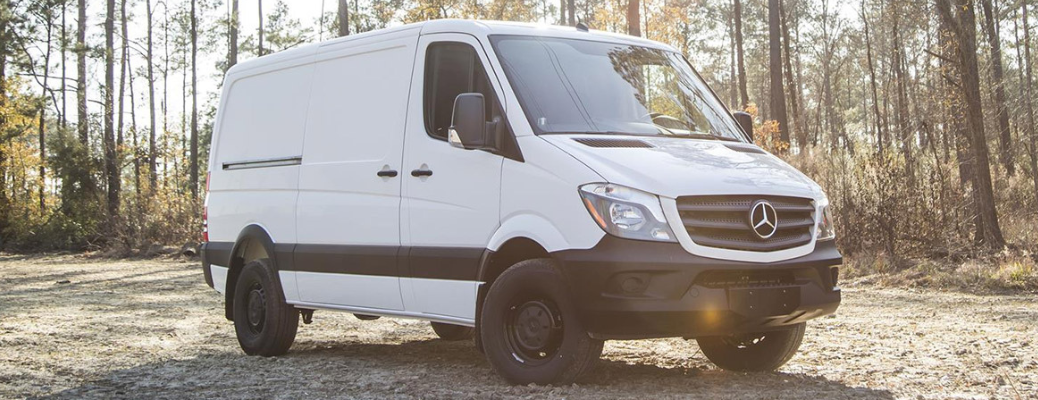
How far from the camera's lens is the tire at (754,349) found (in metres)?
6.97

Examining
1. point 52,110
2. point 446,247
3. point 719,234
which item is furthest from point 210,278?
point 52,110

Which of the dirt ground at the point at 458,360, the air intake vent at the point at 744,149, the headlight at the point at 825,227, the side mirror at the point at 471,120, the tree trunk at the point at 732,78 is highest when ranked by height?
the tree trunk at the point at 732,78

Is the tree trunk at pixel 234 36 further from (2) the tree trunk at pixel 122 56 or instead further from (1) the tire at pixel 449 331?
(1) the tire at pixel 449 331

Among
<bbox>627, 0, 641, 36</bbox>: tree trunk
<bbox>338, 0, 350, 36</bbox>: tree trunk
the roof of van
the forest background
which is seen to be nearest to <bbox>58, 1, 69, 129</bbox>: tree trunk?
the forest background

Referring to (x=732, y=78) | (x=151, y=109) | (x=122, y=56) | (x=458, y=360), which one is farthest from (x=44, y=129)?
(x=458, y=360)

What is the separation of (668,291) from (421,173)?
197cm

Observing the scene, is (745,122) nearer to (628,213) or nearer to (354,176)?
(628,213)

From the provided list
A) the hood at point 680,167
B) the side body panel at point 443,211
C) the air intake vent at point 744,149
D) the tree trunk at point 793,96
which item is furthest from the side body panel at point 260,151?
the tree trunk at point 793,96

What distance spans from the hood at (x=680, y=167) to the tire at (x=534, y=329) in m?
0.65

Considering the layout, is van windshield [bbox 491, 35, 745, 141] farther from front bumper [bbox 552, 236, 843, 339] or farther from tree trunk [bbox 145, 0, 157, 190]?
tree trunk [bbox 145, 0, 157, 190]

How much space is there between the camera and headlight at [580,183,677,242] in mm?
5805

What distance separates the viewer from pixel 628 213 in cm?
584

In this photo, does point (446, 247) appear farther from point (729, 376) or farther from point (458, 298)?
point (729, 376)

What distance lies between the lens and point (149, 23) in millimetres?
54688
